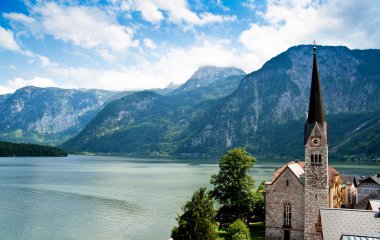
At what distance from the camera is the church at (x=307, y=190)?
150 ft

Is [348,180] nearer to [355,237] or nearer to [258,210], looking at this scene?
[258,210]

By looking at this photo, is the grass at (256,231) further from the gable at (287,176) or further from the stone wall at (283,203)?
the gable at (287,176)

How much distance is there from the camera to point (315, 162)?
45875 mm

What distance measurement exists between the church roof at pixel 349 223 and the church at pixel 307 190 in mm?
14460

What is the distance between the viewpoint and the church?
150 ft

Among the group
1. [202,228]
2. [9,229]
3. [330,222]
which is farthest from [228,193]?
[9,229]

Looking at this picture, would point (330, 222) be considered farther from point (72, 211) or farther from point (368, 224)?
point (72, 211)

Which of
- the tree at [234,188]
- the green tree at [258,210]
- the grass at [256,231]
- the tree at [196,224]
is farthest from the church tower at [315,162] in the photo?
the tree at [196,224]

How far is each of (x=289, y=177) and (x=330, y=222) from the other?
1841cm

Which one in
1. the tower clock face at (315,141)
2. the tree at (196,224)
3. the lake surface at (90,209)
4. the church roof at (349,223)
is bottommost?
the lake surface at (90,209)

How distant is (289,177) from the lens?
160 feet

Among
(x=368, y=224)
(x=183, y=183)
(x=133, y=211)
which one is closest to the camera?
(x=368, y=224)

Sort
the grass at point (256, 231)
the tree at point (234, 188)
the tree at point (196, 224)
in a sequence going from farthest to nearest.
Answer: the tree at point (234, 188)
the grass at point (256, 231)
the tree at point (196, 224)

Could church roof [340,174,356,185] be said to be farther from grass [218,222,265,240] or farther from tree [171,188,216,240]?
tree [171,188,216,240]
